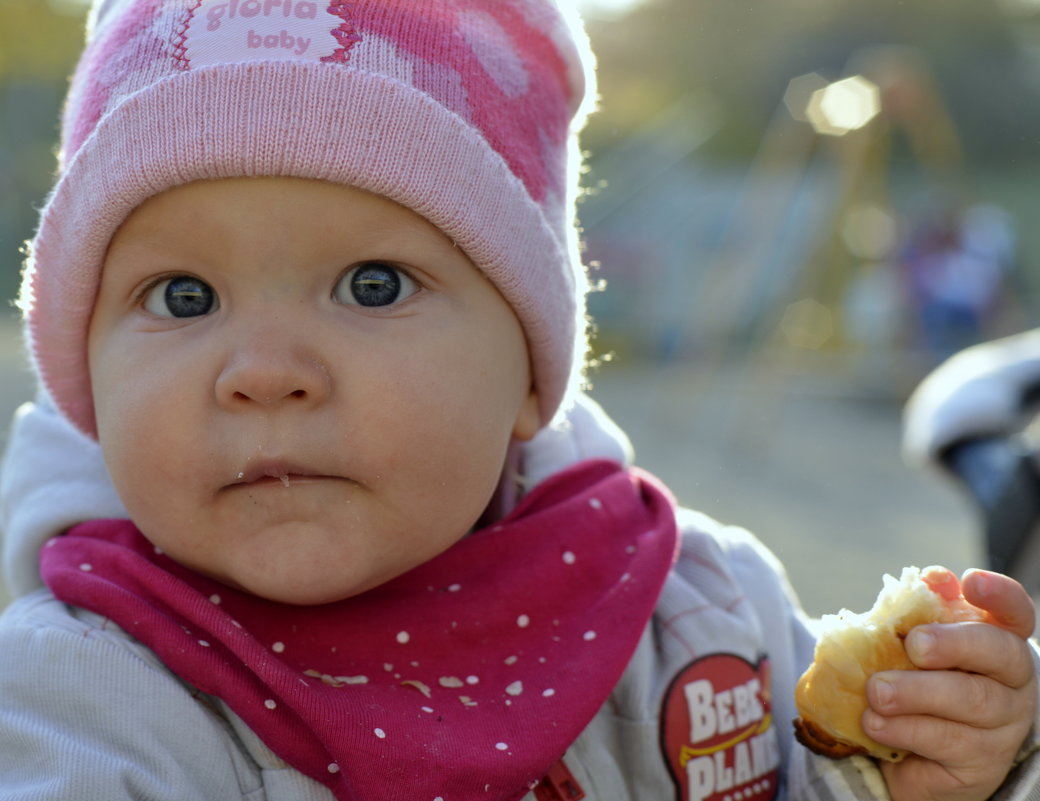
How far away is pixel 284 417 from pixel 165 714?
0.27 m

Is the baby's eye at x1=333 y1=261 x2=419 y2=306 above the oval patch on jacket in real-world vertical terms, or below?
above

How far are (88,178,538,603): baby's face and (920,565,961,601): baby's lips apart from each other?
16.6 inches

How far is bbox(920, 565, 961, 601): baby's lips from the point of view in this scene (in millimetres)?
1134

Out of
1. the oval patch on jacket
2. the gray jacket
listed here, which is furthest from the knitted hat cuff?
the oval patch on jacket

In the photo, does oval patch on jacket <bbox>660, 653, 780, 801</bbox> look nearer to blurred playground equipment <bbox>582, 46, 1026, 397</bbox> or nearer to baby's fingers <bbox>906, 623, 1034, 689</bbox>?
baby's fingers <bbox>906, 623, 1034, 689</bbox>

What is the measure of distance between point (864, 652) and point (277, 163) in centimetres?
68

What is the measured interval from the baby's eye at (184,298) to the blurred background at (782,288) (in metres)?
0.28

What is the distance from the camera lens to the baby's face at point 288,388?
1.06 m

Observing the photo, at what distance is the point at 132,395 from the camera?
3.61 ft

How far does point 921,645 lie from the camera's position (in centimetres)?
108

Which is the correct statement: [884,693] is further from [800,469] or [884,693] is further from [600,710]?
[800,469]

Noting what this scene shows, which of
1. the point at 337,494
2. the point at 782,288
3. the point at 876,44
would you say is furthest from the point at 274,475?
the point at 876,44

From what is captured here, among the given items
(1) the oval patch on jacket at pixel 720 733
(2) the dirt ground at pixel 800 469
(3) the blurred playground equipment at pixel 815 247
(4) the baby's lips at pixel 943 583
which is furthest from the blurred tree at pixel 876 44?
(4) the baby's lips at pixel 943 583

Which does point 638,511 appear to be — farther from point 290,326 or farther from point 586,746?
point 290,326
